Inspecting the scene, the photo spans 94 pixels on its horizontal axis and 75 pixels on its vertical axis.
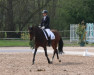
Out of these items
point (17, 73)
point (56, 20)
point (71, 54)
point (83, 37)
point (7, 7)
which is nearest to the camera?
point (17, 73)

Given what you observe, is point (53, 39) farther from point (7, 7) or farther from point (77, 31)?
point (7, 7)

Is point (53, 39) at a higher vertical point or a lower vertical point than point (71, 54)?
higher

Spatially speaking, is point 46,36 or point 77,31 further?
point 77,31

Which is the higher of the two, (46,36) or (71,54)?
(46,36)

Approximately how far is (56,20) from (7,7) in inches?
292

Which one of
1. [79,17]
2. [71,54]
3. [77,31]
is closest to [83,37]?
[77,31]

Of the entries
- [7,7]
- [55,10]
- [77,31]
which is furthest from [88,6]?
[77,31]

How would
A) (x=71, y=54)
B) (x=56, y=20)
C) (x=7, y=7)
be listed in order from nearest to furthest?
(x=71, y=54)
(x=7, y=7)
(x=56, y=20)

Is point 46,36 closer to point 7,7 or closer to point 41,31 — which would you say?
point 41,31

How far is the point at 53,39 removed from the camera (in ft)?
49.3

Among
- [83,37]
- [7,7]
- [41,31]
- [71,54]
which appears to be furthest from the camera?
[7,7]

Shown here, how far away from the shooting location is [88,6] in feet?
153

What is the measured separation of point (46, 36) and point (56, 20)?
1327 inches

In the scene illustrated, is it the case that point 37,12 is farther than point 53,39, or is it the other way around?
point 37,12
